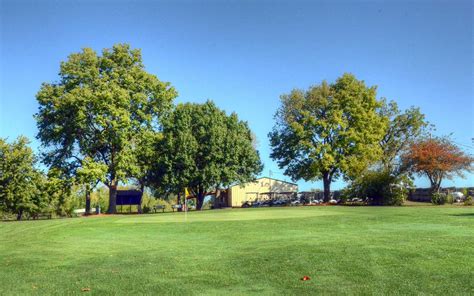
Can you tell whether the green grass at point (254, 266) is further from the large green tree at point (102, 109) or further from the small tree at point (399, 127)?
the small tree at point (399, 127)

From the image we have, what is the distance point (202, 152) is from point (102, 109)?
1427cm

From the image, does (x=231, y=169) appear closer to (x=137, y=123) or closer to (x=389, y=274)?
(x=137, y=123)

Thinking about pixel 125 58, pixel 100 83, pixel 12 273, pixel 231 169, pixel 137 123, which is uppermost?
pixel 125 58

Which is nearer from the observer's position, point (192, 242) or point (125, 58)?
point (192, 242)

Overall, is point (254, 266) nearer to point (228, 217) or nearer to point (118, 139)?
point (228, 217)

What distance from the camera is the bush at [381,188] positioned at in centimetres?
4290

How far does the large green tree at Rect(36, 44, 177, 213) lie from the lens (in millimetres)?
43625

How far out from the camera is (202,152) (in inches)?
2116

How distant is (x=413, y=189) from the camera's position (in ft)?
161

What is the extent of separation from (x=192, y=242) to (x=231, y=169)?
1597 inches

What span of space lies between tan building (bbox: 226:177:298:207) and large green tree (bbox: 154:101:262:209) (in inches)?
576

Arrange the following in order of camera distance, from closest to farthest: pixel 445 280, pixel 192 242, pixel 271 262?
pixel 445 280 → pixel 271 262 → pixel 192 242

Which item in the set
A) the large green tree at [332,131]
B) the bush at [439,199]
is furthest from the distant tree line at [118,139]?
the bush at [439,199]

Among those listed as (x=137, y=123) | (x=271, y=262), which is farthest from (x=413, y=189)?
(x=271, y=262)
